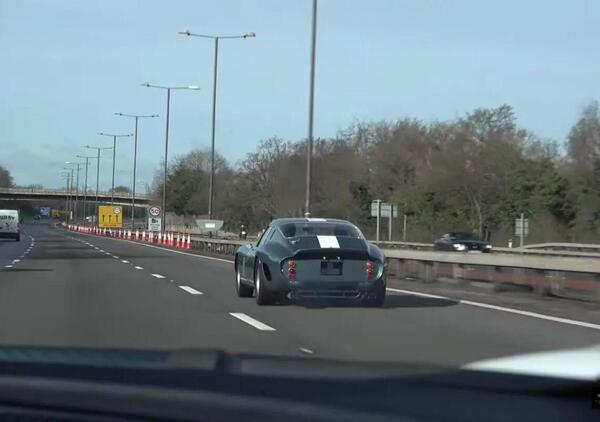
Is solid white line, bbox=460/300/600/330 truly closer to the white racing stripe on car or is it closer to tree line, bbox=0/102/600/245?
the white racing stripe on car

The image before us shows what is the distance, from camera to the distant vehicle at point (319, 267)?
13.6 meters

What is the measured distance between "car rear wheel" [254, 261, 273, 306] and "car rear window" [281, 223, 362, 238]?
28.2 inches

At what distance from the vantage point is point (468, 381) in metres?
4.37

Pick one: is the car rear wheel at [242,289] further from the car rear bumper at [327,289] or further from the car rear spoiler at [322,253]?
Result: the car rear spoiler at [322,253]

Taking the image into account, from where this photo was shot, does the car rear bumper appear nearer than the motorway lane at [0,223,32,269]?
Yes

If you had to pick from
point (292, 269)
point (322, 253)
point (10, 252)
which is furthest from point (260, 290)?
point (10, 252)

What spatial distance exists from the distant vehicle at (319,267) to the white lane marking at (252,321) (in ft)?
2.31

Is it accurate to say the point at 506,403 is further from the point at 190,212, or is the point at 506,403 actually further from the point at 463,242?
the point at 190,212

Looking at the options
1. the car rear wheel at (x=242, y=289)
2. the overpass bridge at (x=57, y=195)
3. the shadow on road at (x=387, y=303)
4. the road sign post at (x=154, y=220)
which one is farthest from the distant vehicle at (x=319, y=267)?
the overpass bridge at (x=57, y=195)

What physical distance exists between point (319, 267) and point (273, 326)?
65.1 inches

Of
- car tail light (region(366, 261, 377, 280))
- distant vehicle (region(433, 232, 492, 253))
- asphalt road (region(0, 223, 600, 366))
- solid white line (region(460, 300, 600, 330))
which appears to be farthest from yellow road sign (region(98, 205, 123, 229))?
car tail light (region(366, 261, 377, 280))

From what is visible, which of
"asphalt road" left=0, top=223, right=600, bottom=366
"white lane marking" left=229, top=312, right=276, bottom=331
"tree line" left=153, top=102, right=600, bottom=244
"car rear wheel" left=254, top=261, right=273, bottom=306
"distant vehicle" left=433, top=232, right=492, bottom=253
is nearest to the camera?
"asphalt road" left=0, top=223, right=600, bottom=366

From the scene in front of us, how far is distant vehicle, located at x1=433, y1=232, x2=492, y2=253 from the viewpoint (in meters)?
40.3

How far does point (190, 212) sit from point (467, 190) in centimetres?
4205
